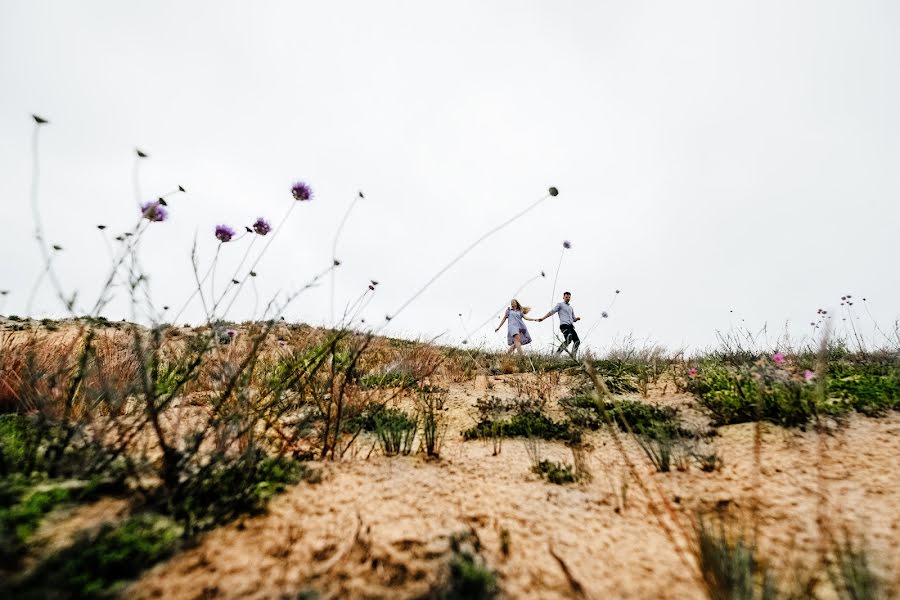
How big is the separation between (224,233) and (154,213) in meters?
0.43

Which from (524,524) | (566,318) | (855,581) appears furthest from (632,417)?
(566,318)

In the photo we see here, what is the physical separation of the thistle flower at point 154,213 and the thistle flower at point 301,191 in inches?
33.9

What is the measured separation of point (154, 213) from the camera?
2.63m

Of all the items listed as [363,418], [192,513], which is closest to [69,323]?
[363,418]

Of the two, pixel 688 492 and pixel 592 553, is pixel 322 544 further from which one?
pixel 688 492

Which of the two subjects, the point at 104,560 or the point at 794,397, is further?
the point at 794,397

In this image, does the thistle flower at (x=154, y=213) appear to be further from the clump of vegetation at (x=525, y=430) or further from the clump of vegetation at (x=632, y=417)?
the clump of vegetation at (x=632, y=417)

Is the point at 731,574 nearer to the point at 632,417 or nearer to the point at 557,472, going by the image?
the point at 557,472

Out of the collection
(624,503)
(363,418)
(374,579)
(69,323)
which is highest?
(69,323)

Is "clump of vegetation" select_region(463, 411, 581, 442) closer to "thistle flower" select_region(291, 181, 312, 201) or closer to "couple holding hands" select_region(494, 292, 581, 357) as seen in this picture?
"thistle flower" select_region(291, 181, 312, 201)

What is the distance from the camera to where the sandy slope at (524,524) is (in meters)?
1.34

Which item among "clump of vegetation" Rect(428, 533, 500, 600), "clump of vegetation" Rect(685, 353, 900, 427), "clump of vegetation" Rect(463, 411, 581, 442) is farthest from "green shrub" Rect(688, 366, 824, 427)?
"clump of vegetation" Rect(428, 533, 500, 600)

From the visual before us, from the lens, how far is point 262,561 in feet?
4.49

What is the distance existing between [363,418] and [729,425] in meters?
2.96
